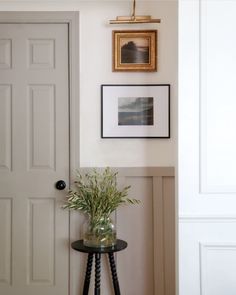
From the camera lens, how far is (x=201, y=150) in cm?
184

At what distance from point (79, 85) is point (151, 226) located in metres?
1.09

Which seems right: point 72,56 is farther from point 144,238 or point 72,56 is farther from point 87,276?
point 87,276

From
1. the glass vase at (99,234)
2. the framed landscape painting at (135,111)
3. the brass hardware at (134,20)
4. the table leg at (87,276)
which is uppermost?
the brass hardware at (134,20)

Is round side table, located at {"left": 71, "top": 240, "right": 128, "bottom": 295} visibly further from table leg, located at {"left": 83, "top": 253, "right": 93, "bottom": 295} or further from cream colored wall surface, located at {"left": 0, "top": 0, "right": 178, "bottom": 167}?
cream colored wall surface, located at {"left": 0, "top": 0, "right": 178, "bottom": 167}

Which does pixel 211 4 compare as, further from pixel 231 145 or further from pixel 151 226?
pixel 151 226

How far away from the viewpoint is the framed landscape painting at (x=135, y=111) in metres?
2.28

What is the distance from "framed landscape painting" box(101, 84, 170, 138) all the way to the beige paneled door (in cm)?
28

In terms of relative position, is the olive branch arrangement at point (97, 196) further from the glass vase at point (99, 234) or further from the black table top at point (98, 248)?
the black table top at point (98, 248)

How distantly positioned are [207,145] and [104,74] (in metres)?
0.89

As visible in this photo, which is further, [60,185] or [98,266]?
[60,185]

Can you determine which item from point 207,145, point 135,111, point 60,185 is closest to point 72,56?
point 135,111

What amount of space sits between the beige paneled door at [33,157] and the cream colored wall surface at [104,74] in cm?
12

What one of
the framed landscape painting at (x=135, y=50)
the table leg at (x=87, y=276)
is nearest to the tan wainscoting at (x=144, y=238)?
the table leg at (x=87, y=276)

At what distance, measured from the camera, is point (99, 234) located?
202 centimetres
